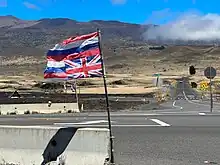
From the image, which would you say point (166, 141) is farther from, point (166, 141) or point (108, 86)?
point (108, 86)

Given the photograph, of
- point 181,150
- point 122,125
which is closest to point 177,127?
point 122,125

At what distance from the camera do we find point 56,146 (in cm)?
1023

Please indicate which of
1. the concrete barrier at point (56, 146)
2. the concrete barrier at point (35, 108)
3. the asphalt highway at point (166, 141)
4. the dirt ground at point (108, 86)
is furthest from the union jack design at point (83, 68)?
the dirt ground at point (108, 86)

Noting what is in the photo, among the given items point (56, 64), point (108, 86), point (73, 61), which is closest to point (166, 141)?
point (73, 61)

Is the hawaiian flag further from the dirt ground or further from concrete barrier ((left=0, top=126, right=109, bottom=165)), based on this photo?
the dirt ground

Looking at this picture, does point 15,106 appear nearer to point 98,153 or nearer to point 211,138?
point 211,138

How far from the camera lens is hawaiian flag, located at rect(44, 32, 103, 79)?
34.2 ft

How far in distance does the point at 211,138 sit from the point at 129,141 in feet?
8.31

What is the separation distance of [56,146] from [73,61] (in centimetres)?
180

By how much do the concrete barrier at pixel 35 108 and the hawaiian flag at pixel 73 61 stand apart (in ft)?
62.3

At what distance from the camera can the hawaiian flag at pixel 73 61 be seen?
1042cm

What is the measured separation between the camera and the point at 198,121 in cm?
2078

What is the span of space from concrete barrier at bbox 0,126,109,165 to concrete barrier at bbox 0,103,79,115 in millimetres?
18492

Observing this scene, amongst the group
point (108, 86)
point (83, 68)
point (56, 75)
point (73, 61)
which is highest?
point (108, 86)
